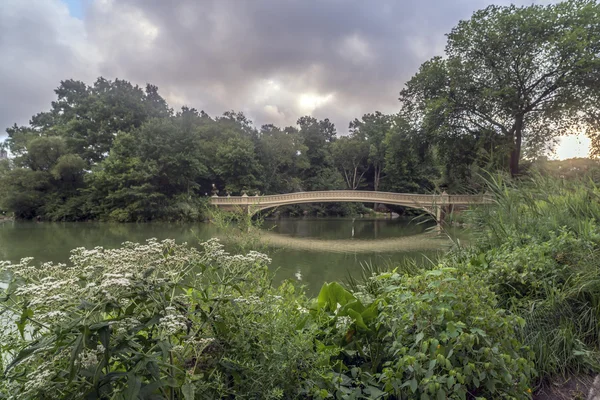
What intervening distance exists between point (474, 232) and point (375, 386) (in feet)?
7.32

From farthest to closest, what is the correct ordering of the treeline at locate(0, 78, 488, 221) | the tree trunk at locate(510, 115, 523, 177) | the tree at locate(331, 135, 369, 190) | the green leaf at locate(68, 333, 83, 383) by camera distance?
the tree at locate(331, 135, 369, 190)
the treeline at locate(0, 78, 488, 221)
the tree trunk at locate(510, 115, 523, 177)
the green leaf at locate(68, 333, 83, 383)

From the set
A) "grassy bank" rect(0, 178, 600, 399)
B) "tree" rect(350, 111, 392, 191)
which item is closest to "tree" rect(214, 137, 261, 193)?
"tree" rect(350, 111, 392, 191)

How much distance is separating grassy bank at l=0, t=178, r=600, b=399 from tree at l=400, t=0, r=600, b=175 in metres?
11.3

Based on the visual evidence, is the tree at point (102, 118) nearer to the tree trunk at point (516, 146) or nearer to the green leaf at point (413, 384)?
the tree trunk at point (516, 146)

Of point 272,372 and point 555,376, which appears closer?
point 272,372

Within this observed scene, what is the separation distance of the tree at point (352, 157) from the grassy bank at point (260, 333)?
2565cm

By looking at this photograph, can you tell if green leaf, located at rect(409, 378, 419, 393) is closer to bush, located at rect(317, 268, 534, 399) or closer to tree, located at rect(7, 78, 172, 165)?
bush, located at rect(317, 268, 534, 399)

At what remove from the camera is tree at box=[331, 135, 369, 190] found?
2697 centimetres

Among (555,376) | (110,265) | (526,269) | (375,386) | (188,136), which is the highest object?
(188,136)

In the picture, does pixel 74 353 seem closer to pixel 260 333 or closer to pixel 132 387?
pixel 132 387

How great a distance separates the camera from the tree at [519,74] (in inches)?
440

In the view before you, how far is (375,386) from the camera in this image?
3.94 feet

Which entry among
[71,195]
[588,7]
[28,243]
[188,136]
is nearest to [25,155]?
[71,195]

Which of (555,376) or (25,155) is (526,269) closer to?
(555,376)
